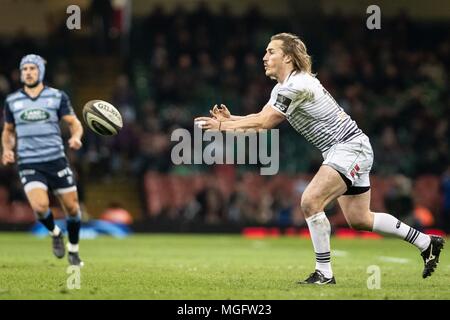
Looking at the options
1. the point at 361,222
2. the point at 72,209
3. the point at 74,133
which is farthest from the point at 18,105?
the point at 361,222

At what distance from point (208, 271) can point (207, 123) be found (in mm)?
2687

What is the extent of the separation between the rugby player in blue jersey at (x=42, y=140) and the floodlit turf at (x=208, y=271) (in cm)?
86

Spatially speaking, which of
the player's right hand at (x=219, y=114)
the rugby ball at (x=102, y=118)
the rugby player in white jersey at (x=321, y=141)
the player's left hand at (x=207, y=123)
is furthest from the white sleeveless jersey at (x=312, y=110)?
the rugby ball at (x=102, y=118)

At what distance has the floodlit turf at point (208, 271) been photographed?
9492 millimetres

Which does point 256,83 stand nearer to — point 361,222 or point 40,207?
point 40,207

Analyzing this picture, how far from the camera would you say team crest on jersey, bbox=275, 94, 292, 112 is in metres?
10.4

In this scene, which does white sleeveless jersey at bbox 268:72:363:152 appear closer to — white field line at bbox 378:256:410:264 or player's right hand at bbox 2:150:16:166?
player's right hand at bbox 2:150:16:166

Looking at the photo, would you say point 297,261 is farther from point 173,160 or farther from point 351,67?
point 351,67

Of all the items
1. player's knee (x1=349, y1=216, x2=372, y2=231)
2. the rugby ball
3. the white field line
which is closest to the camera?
player's knee (x1=349, y1=216, x2=372, y2=231)

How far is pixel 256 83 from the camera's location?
27.8 m

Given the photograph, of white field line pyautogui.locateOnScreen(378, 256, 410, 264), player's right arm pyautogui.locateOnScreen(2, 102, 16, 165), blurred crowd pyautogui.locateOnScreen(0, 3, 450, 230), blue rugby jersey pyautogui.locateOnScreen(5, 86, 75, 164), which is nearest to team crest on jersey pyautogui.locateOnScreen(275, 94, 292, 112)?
blue rugby jersey pyautogui.locateOnScreen(5, 86, 75, 164)

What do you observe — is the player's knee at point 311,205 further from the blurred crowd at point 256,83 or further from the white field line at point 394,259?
the blurred crowd at point 256,83

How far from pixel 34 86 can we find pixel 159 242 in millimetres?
8613

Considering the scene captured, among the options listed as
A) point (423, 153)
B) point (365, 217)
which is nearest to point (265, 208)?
point (423, 153)
